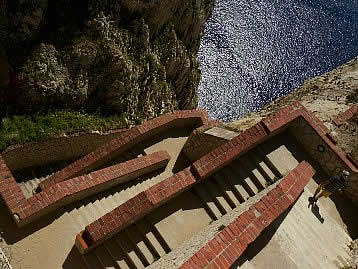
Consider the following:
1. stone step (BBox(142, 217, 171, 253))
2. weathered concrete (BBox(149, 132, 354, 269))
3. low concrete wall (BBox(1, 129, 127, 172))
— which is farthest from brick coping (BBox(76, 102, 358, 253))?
low concrete wall (BBox(1, 129, 127, 172))

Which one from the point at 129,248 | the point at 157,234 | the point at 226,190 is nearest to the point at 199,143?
the point at 226,190

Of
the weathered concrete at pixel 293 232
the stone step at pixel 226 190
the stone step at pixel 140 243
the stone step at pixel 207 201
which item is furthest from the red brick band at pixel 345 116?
the stone step at pixel 140 243

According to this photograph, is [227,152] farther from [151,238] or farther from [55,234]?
[55,234]

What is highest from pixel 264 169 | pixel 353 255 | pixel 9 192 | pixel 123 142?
pixel 123 142

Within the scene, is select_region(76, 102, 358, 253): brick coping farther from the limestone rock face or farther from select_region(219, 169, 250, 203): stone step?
the limestone rock face

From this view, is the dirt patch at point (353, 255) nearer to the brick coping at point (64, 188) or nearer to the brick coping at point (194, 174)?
the brick coping at point (194, 174)

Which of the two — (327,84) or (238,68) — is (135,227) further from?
(238,68)
